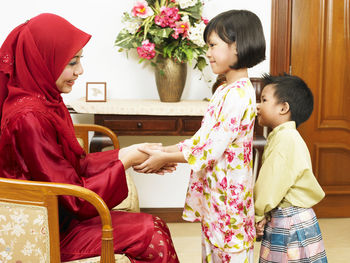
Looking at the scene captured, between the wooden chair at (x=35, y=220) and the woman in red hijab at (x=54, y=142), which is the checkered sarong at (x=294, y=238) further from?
the wooden chair at (x=35, y=220)

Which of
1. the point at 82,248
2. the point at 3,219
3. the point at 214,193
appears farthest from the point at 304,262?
the point at 3,219

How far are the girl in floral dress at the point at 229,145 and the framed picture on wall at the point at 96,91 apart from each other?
1426 millimetres

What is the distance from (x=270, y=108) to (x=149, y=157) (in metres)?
0.65

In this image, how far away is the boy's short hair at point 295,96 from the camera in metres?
2.14

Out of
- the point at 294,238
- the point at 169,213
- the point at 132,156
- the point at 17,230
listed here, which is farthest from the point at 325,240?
the point at 17,230

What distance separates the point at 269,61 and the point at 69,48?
2.23 meters

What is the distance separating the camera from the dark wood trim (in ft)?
11.6

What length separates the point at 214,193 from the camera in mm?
1915

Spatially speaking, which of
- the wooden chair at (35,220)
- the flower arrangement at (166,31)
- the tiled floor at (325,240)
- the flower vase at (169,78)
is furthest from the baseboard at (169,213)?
the wooden chair at (35,220)

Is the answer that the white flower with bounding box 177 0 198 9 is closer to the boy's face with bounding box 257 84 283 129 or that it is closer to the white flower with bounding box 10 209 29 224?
the boy's face with bounding box 257 84 283 129

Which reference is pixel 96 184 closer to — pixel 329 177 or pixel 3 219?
pixel 3 219

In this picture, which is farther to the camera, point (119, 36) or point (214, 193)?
point (119, 36)

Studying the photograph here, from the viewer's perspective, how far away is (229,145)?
1.87 meters

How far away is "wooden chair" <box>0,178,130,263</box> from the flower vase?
1.85 metres
